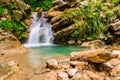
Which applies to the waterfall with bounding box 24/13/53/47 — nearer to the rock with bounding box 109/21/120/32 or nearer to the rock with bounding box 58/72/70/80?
the rock with bounding box 109/21/120/32

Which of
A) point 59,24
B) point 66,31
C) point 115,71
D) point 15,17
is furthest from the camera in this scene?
point 15,17

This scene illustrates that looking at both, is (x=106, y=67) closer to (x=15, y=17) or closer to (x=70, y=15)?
(x=70, y=15)

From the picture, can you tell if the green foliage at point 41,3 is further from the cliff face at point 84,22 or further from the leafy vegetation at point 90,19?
the leafy vegetation at point 90,19

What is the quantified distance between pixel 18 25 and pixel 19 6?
1935 mm

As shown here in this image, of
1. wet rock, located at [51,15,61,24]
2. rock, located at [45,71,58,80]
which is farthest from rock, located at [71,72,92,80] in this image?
wet rock, located at [51,15,61,24]

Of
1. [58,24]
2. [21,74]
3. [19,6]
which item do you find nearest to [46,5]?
[19,6]

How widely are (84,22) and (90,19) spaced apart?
1.86 ft

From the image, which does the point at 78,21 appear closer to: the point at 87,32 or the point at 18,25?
the point at 87,32

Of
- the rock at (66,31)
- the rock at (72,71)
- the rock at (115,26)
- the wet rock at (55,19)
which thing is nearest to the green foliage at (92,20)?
the rock at (66,31)

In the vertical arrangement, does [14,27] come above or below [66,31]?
above

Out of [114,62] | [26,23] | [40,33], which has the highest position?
[26,23]

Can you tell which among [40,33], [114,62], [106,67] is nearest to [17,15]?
[40,33]

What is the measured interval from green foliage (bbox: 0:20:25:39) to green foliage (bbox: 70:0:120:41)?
173 inches

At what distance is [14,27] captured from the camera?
21.4m
